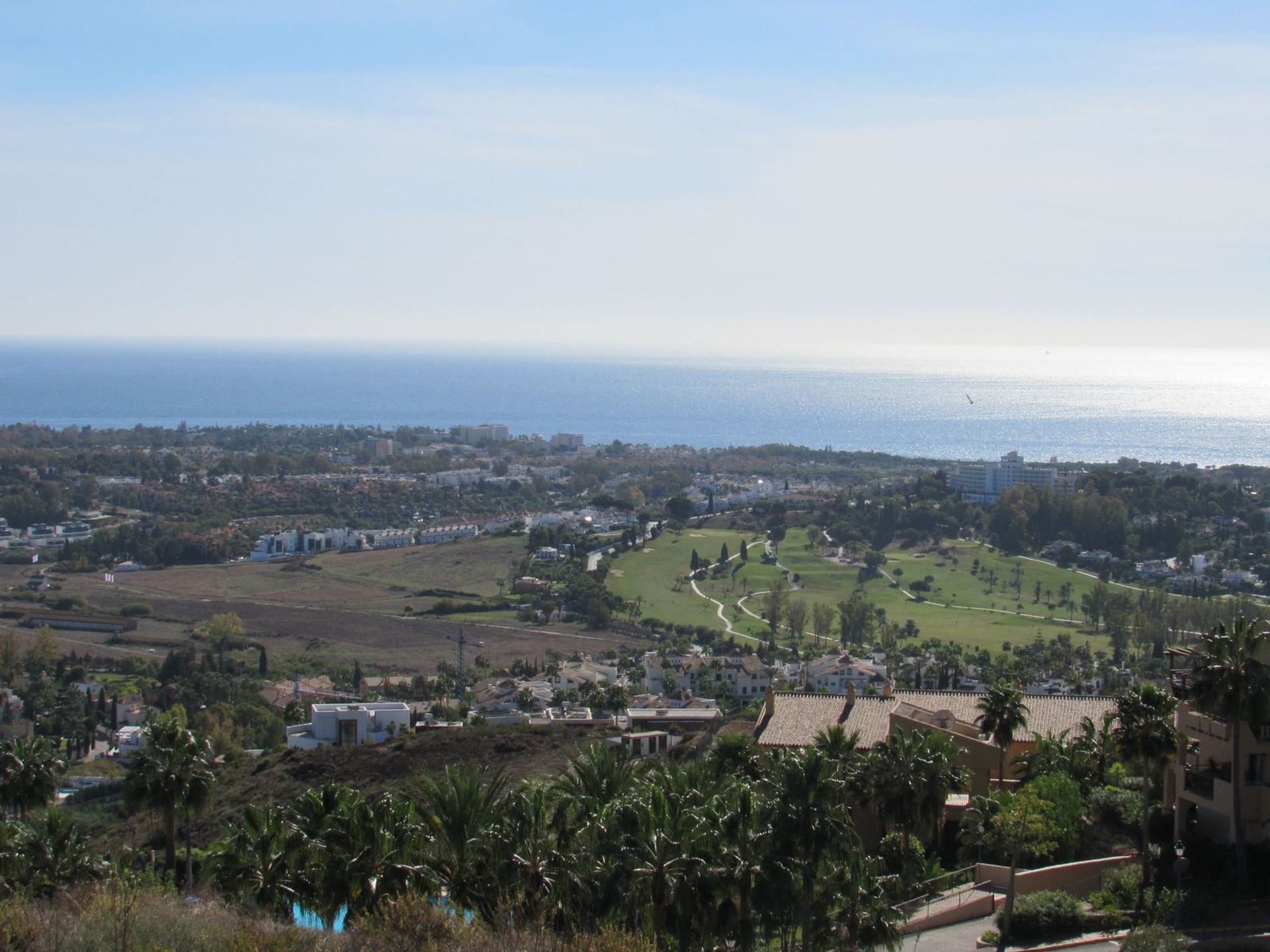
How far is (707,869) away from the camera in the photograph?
43.6ft

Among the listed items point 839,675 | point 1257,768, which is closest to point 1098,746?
point 1257,768

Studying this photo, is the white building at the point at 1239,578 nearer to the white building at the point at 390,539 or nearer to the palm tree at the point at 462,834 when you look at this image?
the white building at the point at 390,539

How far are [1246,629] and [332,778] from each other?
803 inches

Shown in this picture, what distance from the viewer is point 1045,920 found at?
16.5m

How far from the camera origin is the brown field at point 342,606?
5878 centimetres

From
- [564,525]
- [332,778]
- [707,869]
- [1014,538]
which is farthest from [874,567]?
[707,869]

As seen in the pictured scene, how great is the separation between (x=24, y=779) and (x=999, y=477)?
308 feet

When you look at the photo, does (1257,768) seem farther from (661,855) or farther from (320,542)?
(320,542)

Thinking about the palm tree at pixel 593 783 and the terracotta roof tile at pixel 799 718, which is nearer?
the palm tree at pixel 593 783

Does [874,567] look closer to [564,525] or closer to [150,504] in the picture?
[564,525]

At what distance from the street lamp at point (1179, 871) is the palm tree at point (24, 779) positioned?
16076 mm

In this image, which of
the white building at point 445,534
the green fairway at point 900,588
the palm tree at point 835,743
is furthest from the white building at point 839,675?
the white building at point 445,534

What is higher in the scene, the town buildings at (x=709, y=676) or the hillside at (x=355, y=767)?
the hillside at (x=355, y=767)

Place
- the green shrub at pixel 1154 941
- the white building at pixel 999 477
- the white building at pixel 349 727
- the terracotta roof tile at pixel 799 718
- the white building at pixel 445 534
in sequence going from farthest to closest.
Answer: the white building at pixel 999 477 → the white building at pixel 445 534 → the white building at pixel 349 727 → the terracotta roof tile at pixel 799 718 → the green shrub at pixel 1154 941
